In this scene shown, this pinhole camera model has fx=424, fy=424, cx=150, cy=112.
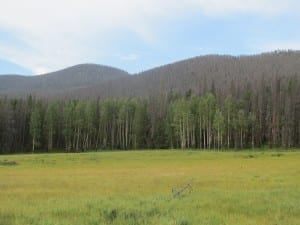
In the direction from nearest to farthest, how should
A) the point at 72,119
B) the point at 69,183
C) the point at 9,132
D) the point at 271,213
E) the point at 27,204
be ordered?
the point at 271,213 → the point at 27,204 → the point at 69,183 → the point at 9,132 → the point at 72,119

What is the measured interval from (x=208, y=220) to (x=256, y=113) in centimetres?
10673

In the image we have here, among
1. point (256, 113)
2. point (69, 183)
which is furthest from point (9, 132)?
point (69, 183)

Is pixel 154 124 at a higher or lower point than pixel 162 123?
lower

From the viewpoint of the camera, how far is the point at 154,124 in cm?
12412

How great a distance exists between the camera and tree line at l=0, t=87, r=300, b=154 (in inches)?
4323

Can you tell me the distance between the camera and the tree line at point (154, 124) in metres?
110

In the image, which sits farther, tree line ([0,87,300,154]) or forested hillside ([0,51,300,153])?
forested hillside ([0,51,300,153])

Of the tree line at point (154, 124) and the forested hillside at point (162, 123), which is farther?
the forested hillside at point (162, 123)

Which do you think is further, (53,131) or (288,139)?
(53,131)

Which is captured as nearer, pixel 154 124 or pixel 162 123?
pixel 162 123

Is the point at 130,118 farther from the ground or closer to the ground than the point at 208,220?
farther from the ground

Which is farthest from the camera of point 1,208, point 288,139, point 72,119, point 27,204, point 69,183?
point 72,119

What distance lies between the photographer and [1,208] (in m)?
16.1

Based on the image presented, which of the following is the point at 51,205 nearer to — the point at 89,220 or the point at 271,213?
the point at 89,220
